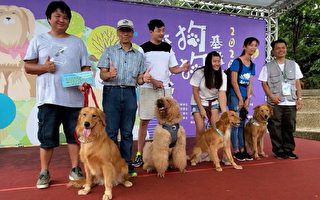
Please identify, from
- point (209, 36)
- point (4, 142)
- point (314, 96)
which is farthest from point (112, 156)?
point (314, 96)

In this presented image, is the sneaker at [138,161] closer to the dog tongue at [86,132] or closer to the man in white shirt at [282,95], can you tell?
the dog tongue at [86,132]

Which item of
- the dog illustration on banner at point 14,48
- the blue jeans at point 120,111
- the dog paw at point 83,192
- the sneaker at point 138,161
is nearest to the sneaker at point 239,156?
the sneaker at point 138,161

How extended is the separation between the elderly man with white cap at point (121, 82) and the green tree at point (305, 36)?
12.3 m

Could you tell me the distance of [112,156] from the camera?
3.21m

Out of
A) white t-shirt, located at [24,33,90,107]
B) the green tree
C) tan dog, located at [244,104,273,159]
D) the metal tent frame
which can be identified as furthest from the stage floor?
the green tree

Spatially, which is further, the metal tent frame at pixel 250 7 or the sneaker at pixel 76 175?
the metal tent frame at pixel 250 7

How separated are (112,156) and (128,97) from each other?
0.80 m

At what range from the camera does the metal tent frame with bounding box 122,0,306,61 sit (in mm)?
7488

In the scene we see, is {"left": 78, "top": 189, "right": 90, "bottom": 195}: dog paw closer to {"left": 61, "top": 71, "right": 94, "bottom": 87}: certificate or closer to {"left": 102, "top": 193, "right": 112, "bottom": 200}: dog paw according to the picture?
{"left": 102, "top": 193, "right": 112, "bottom": 200}: dog paw

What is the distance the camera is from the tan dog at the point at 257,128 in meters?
4.98

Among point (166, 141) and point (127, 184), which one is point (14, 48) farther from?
point (127, 184)

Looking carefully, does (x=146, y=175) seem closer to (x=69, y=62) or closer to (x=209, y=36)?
(x=69, y=62)

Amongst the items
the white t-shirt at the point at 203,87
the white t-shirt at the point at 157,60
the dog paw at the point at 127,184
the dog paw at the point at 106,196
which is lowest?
the dog paw at the point at 127,184

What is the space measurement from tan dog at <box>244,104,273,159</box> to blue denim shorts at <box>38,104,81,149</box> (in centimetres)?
306
